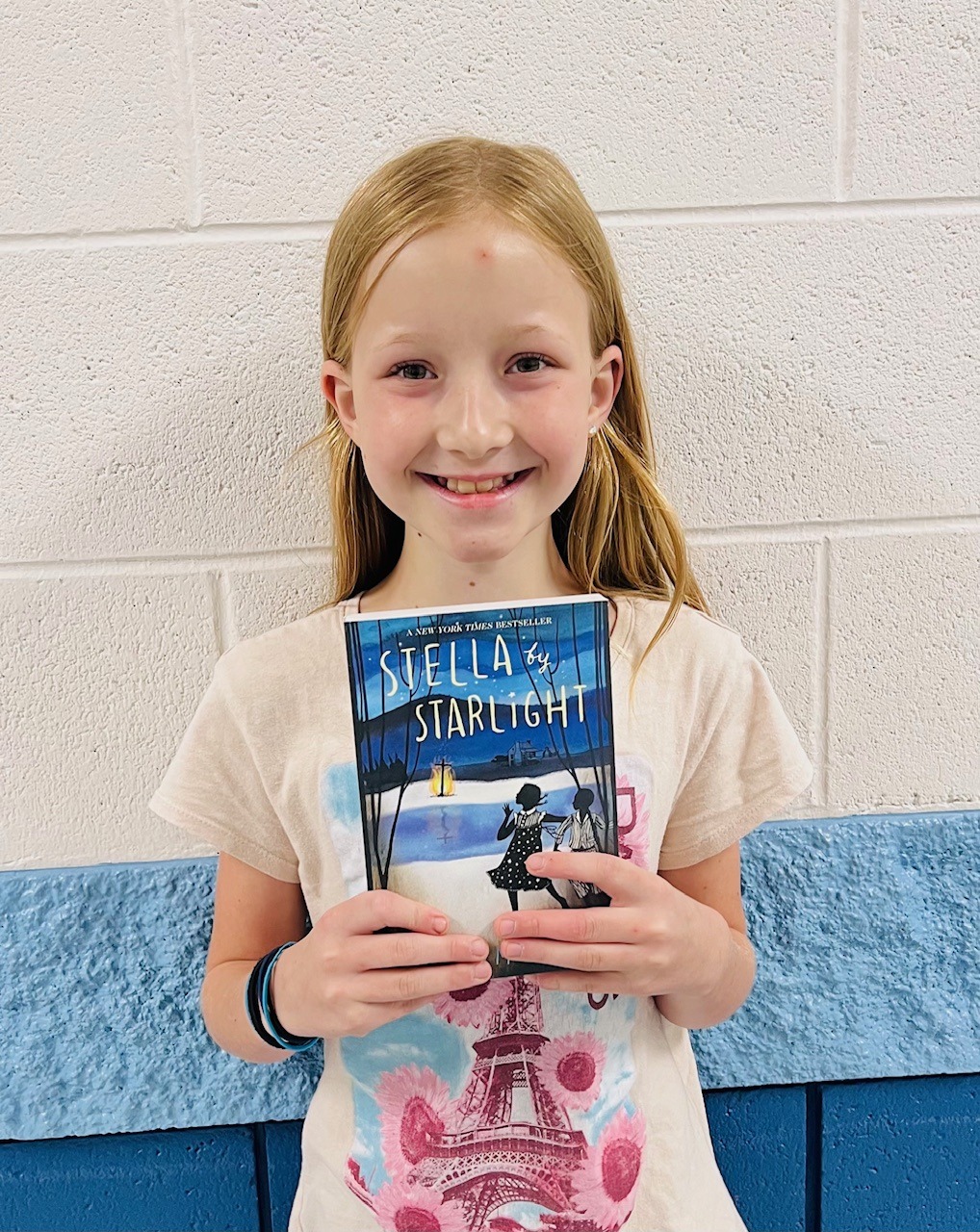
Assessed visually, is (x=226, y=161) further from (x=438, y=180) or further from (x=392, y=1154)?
(x=392, y=1154)

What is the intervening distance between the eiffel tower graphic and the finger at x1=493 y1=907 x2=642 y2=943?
16 cm

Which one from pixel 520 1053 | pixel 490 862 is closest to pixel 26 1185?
pixel 520 1053

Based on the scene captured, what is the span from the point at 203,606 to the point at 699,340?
60 centimetres

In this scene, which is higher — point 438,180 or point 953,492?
point 438,180

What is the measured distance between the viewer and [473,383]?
0.78 meters

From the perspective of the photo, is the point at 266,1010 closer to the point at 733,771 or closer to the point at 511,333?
the point at 733,771

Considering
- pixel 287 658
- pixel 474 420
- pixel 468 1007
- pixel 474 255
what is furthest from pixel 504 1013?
pixel 474 255

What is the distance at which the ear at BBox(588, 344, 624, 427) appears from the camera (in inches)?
34.7

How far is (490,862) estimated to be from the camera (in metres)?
0.75

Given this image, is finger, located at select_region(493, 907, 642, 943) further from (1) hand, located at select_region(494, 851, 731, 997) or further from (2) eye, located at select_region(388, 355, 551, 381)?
(2) eye, located at select_region(388, 355, 551, 381)

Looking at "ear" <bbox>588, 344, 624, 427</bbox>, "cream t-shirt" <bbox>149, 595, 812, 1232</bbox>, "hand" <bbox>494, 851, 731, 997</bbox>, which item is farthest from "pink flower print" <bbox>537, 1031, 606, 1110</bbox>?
"ear" <bbox>588, 344, 624, 427</bbox>

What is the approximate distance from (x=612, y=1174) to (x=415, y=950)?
32cm

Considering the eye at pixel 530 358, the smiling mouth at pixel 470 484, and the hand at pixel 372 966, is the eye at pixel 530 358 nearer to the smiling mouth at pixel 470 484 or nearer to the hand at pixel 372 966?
the smiling mouth at pixel 470 484

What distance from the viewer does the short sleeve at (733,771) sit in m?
0.93
